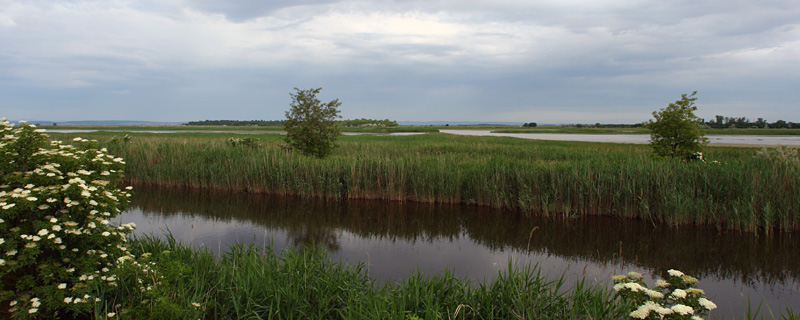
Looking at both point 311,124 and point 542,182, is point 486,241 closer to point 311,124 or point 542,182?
point 542,182

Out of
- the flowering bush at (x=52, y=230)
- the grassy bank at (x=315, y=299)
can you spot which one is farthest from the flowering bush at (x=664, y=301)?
the flowering bush at (x=52, y=230)

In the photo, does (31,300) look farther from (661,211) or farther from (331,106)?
(331,106)

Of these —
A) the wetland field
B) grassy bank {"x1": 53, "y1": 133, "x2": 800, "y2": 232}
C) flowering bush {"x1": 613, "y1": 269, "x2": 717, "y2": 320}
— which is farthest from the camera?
grassy bank {"x1": 53, "y1": 133, "x2": 800, "y2": 232}

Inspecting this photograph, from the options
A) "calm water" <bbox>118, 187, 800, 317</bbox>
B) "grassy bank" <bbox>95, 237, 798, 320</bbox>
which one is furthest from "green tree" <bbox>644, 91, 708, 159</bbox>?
"grassy bank" <bbox>95, 237, 798, 320</bbox>

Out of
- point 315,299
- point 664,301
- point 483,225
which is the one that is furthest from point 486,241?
point 664,301

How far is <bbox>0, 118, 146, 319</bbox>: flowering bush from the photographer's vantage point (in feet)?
12.1

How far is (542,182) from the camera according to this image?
36.5ft

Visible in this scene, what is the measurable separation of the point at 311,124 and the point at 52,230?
12148mm

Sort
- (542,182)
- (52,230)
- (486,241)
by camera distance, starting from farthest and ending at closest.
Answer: (542,182)
(486,241)
(52,230)

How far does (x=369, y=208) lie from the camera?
11781 mm

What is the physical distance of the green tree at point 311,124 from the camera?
51.4 ft

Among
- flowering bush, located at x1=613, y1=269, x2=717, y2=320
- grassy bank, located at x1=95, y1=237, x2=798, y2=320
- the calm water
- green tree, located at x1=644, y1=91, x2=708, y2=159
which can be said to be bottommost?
the calm water

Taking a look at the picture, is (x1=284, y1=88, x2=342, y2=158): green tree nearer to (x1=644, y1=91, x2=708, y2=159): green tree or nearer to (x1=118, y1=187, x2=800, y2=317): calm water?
(x1=118, y1=187, x2=800, y2=317): calm water

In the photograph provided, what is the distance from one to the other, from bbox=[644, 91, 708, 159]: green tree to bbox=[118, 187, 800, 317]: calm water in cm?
441
